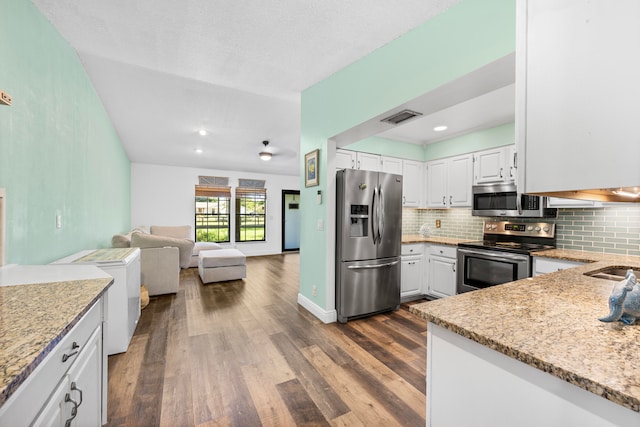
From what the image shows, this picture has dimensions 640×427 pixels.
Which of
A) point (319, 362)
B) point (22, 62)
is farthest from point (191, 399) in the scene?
point (22, 62)

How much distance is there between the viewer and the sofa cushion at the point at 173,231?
628 cm

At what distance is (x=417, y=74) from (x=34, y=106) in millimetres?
2530

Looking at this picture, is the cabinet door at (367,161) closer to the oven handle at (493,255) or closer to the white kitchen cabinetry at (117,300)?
the oven handle at (493,255)

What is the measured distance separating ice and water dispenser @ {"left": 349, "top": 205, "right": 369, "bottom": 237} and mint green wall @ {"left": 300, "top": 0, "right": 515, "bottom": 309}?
0.92ft

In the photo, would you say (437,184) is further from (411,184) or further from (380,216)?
(380,216)

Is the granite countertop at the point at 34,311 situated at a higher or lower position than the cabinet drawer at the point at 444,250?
higher

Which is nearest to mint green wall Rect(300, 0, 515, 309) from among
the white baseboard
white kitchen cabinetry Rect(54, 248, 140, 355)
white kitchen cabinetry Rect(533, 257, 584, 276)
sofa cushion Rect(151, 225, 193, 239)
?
the white baseboard

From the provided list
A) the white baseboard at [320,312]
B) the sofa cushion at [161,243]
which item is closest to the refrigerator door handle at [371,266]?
the white baseboard at [320,312]

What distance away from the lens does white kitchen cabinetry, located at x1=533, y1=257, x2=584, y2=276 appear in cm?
241

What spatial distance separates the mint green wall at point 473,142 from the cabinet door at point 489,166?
0.11 m

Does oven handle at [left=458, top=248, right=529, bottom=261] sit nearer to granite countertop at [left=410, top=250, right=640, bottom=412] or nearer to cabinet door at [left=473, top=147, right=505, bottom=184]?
cabinet door at [left=473, top=147, right=505, bottom=184]

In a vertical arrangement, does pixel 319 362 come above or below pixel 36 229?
below

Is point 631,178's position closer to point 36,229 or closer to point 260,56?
point 260,56

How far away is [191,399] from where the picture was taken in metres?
1.74
